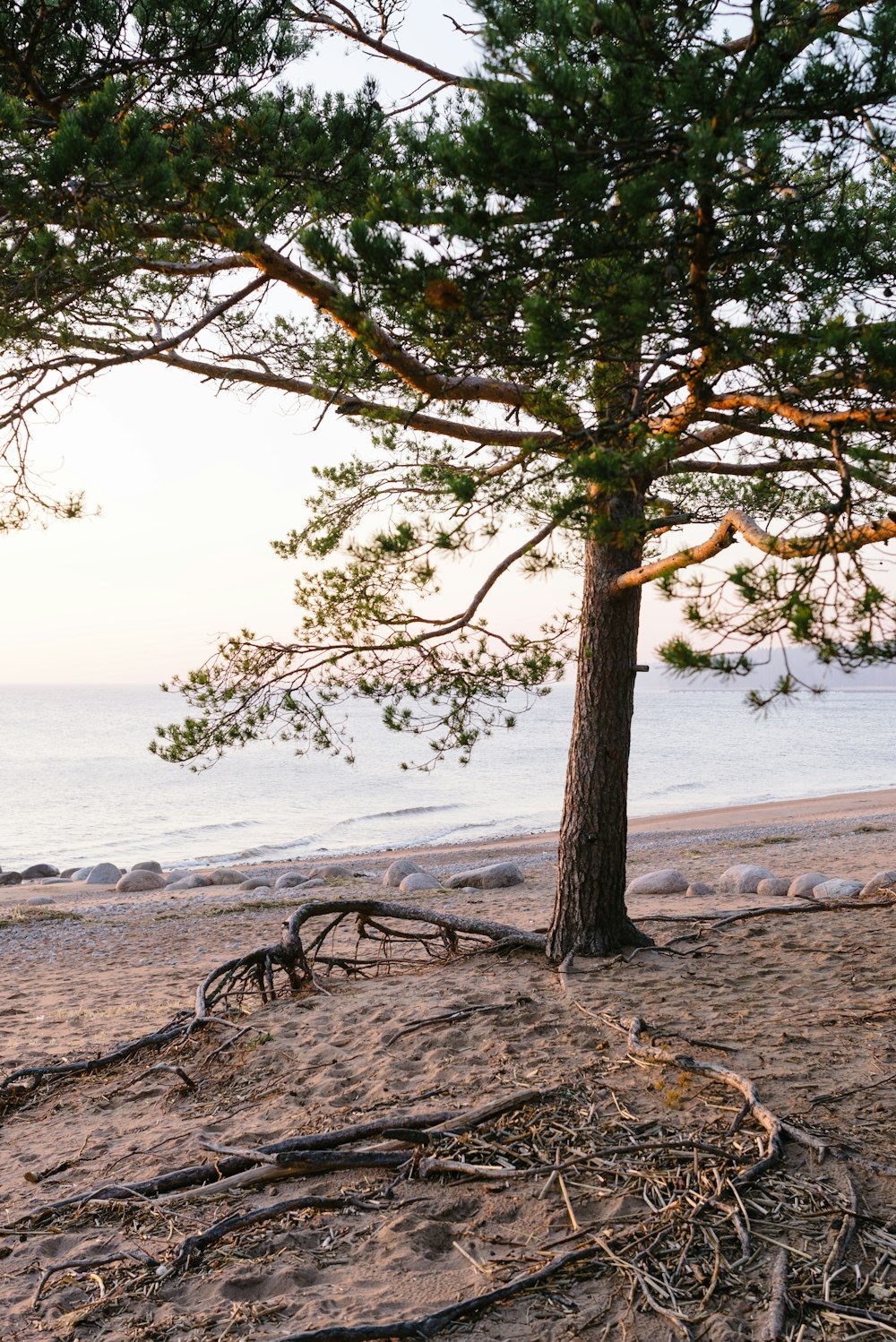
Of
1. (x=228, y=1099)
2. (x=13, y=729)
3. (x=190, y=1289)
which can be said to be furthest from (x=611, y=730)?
(x=13, y=729)

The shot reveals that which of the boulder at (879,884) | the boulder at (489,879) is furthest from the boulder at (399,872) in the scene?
the boulder at (879,884)

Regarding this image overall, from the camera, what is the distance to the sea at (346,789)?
21.7 meters

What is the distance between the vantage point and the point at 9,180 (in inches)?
143

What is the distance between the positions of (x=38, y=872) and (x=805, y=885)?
525 inches

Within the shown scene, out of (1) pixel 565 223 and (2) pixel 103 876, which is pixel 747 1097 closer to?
(1) pixel 565 223

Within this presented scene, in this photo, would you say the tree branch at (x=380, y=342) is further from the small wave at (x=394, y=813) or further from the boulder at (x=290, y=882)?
the small wave at (x=394, y=813)

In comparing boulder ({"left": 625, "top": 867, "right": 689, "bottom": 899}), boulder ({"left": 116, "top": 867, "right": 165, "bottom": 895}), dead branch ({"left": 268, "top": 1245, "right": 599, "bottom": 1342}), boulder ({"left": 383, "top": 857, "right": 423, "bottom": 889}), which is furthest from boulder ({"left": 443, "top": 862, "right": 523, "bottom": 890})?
dead branch ({"left": 268, "top": 1245, "right": 599, "bottom": 1342})

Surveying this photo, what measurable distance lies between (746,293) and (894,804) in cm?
2236

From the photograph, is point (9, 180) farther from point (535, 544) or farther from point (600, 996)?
point (600, 996)

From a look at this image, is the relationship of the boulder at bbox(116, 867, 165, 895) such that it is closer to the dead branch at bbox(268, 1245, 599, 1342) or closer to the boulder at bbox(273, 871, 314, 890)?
the boulder at bbox(273, 871, 314, 890)

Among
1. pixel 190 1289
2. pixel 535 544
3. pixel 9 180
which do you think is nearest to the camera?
pixel 190 1289

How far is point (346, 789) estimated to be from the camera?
32.1m

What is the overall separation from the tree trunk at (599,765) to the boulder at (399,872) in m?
7.23

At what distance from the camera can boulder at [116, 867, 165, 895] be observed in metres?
14.6
